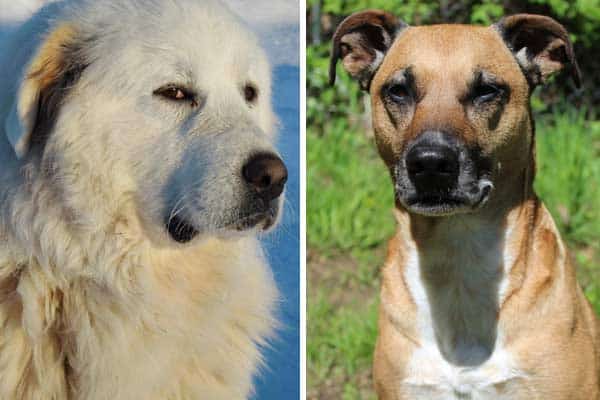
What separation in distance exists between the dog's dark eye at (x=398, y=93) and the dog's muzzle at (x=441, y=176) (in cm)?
20

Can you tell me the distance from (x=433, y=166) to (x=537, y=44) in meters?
0.61

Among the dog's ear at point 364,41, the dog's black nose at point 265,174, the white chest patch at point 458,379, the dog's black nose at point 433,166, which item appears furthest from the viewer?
the dog's ear at point 364,41

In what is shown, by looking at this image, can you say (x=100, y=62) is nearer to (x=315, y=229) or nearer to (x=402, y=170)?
(x=402, y=170)

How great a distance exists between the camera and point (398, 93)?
2896 mm

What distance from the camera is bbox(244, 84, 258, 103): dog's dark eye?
2.53 meters

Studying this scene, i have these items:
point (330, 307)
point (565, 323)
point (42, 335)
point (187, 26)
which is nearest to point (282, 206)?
point (187, 26)

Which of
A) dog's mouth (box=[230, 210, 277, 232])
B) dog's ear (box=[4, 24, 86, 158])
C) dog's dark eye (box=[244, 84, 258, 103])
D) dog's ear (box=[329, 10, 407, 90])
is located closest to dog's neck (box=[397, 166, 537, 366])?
dog's ear (box=[329, 10, 407, 90])

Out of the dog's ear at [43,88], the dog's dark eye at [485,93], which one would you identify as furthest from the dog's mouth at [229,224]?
the dog's dark eye at [485,93]

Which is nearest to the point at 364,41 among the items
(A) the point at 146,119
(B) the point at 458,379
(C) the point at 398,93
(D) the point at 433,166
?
(C) the point at 398,93

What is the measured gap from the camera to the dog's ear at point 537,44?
2910 mm

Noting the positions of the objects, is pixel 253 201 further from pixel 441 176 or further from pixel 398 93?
pixel 398 93

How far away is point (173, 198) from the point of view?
246cm

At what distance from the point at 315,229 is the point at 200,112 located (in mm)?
2028

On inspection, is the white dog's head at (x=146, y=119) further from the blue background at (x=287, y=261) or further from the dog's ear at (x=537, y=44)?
the dog's ear at (x=537, y=44)
